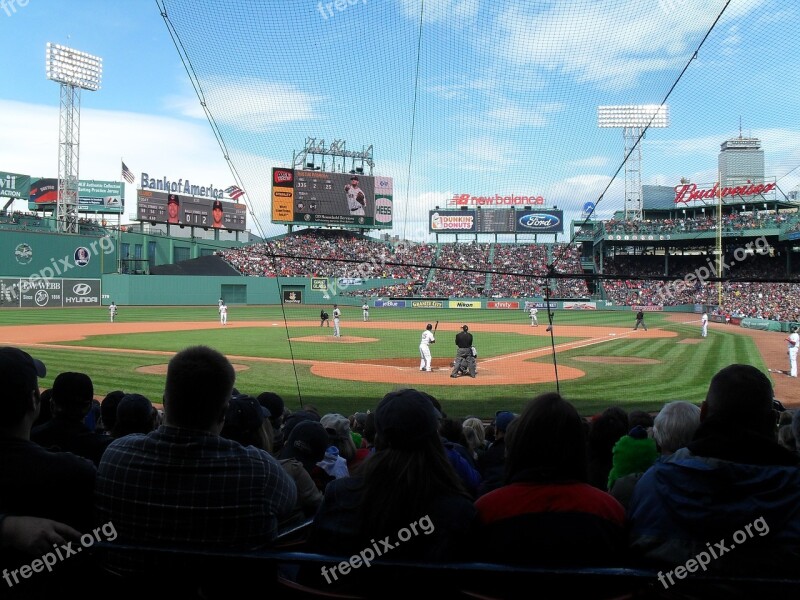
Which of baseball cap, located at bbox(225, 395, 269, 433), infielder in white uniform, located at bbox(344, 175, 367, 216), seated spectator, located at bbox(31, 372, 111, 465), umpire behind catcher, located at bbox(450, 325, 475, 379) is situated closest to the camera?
seated spectator, located at bbox(31, 372, 111, 465)

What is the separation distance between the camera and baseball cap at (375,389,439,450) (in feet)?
8.12

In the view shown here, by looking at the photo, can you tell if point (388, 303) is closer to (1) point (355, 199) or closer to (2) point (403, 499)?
(1) point (355, 199)

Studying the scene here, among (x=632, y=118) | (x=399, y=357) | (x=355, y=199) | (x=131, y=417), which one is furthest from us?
(x=355, y=199)

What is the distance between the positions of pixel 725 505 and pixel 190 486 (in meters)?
2.06

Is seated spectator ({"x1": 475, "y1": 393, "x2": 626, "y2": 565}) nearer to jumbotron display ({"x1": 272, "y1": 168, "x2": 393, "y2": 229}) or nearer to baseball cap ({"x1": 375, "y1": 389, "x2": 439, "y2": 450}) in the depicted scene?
baseball cap ({"x1": 375, "y1": 389, "x2": 439, "y2": 450})

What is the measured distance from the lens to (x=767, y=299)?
32.5 m

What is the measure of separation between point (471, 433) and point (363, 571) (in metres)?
3.58

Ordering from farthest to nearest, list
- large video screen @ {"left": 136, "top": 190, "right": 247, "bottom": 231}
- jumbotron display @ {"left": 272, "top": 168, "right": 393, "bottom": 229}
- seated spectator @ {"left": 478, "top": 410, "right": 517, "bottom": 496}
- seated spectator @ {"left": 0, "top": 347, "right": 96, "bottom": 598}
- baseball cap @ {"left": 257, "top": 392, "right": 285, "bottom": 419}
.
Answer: large video screen @ {"left": 136, "top": 190, "right": 247, "bottom": 231}
jumbotron display @ {"left": 272, "top": 168, "right": 393, "bottom": 229}
baseball cap @ {"left": 257, "top": 392, "right": 285, "bottom": 419}
seated spectator @ {"left": 478, "top": 410, "right": 517, "bottom": 496}
seated spectator @ {"left": 0, "top": 347, "right": 96, "bottom": 598}

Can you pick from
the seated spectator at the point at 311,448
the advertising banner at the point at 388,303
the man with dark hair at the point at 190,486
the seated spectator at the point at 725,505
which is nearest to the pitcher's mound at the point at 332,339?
the seated spectator at the point at 311,448

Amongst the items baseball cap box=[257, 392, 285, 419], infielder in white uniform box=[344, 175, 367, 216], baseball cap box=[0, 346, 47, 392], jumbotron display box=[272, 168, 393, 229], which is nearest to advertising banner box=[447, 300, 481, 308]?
jumbotron display box=[272, 168, 393, 229]

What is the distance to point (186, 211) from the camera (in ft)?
217

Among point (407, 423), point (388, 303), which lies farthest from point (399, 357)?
point (388, 303)

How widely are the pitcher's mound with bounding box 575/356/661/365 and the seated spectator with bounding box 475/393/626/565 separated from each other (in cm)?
1714

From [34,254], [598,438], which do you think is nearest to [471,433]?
[598,438]
